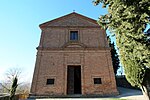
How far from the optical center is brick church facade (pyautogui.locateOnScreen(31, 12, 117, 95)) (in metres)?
15.3

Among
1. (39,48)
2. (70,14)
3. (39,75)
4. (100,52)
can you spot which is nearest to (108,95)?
(100,52)

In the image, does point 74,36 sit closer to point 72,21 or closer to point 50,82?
point 72,21

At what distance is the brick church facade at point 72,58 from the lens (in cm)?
1527

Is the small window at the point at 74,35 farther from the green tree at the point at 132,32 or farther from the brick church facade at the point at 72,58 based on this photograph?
the green tree at the point at 132,32

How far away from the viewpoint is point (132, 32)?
7352mm

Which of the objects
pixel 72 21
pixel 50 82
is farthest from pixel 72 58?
pixel 72 21

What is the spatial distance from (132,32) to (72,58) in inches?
381

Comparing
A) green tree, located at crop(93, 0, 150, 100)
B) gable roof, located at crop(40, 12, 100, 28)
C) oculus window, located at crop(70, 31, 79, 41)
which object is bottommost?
green tree, located at crop(93, 0, 150, 100)

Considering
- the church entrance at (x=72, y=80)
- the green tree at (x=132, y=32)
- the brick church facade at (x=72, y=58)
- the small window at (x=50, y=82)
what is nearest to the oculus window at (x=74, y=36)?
the brick church facade at (x=72, y=58)

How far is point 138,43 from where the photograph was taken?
726cm

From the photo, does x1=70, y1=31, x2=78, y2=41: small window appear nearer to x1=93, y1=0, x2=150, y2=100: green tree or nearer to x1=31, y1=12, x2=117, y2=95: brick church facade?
x1=31, y1=12, x2=117, y2=95: brick church facade

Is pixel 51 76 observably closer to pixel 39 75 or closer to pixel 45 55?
pixel 39 75

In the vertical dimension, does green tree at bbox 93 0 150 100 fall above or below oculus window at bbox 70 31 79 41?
below

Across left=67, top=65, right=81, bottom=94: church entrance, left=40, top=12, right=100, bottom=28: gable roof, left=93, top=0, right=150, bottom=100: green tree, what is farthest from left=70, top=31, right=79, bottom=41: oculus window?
left=93, top=0, right=150, bottom=100: green tree
